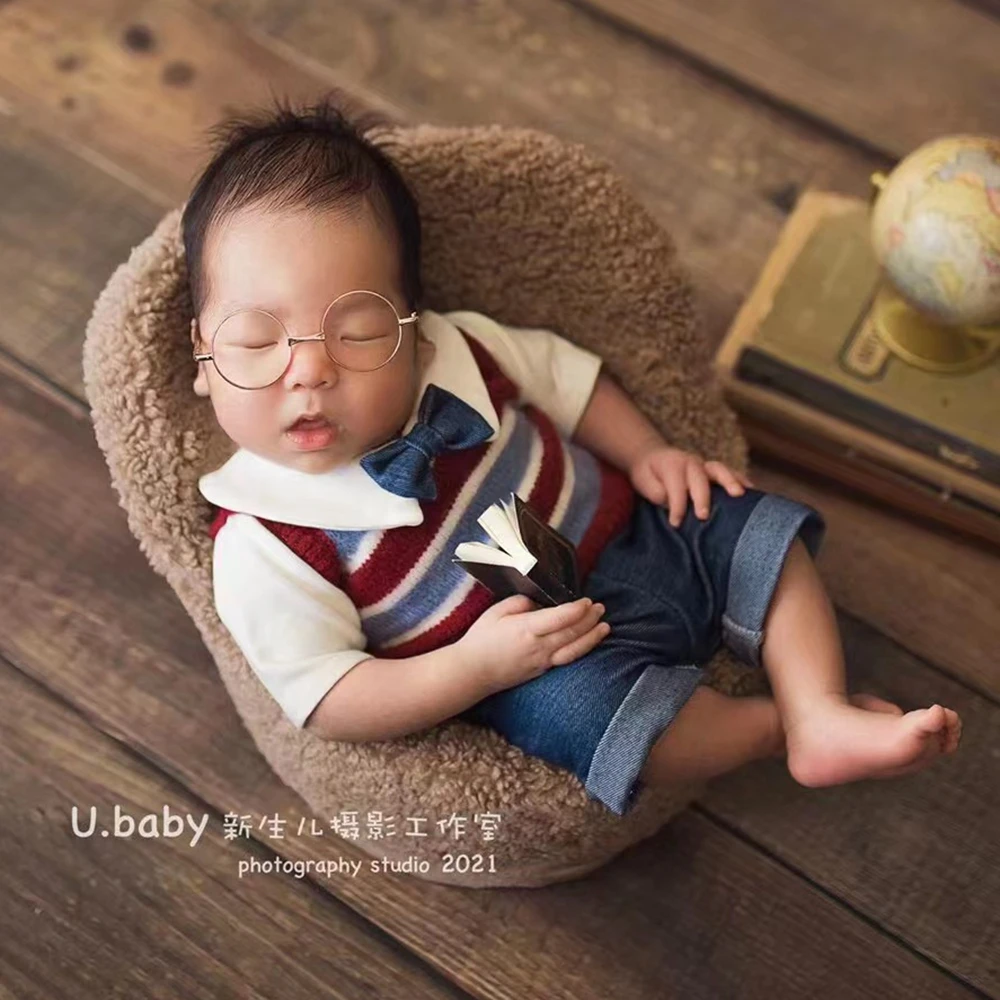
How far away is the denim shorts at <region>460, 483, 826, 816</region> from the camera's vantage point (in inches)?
34.8

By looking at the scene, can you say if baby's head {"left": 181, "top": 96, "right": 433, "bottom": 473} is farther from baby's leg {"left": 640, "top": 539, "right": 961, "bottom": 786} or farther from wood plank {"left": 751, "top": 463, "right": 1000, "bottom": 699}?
wood plank {"left": 751, "top": 463, "right": 1000, "bottom": 699}

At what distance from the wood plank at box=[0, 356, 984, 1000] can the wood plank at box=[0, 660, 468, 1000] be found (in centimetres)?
2

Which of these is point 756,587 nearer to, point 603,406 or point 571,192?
point 603,406

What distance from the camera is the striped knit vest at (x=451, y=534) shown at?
3.05ft

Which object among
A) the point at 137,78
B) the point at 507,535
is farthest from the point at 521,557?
the point at 137,78

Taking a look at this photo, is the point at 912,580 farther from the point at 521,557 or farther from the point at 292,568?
the point at 292,568

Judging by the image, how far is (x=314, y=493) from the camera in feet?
3.05

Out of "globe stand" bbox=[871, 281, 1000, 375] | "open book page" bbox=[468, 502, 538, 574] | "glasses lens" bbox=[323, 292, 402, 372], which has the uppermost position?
"globe stand" bbox=[871, 281, 1000, 375]

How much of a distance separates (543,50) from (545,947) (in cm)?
101

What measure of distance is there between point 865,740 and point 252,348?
1.70 ft

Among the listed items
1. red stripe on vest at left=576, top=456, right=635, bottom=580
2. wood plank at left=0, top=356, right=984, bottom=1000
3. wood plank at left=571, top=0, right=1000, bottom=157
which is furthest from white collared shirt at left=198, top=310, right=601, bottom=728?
wood plank at left=571, top=0, right=1000, bottom=157

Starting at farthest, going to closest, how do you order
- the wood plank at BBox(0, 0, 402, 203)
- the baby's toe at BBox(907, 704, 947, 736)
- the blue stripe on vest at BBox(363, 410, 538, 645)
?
the wood plank at BBox(0, 0, 402, 203) → the blue stripe on vest at BBox(363, 410, 538, 645) → the baby's toe at BBox(907, 704, 947, 736)

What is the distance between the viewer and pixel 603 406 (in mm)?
1094

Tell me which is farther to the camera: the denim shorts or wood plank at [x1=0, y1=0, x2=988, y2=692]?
wood plank at [x1=0, y1=0, x2=988, y2=692]
